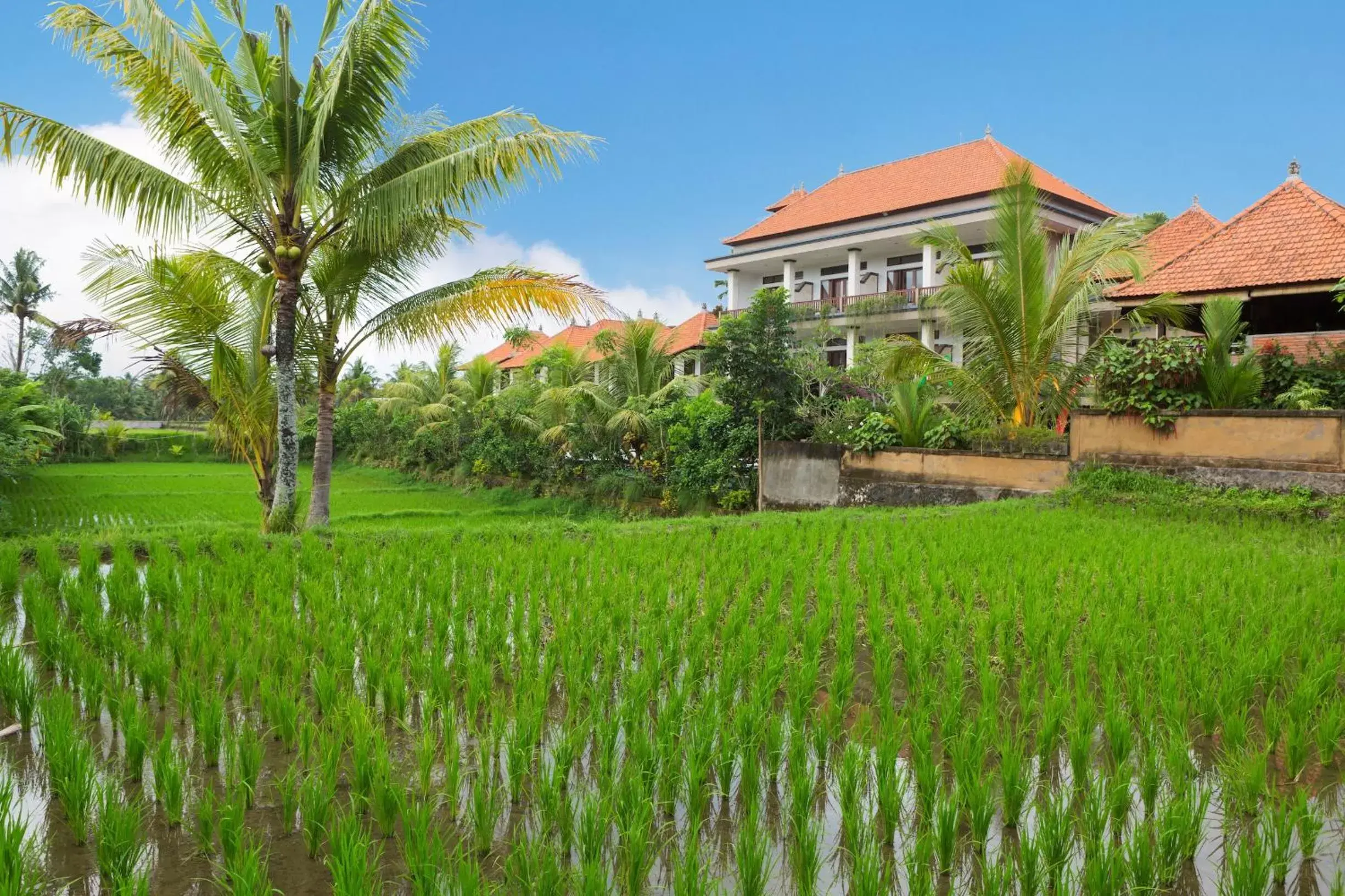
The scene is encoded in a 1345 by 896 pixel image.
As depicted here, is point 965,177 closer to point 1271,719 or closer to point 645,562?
point 645,562

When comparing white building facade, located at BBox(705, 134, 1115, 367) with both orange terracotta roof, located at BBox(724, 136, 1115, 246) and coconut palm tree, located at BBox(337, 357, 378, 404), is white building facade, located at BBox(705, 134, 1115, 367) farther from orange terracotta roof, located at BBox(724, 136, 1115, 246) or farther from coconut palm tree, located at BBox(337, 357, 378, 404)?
coconut palm tree, located at BBox(337, 357, 378, 404)

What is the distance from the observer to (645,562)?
6160 mm

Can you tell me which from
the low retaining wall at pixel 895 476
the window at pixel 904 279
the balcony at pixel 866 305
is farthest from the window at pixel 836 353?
the low retaining wall at pixel 895 476

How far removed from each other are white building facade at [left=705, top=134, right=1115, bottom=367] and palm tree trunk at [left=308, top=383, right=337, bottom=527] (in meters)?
13.0

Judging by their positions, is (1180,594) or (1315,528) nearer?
(1180,594)

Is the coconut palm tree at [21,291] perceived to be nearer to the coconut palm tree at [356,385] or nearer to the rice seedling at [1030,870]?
the coconut palm tree at [356,385]

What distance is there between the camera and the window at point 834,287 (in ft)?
83.1

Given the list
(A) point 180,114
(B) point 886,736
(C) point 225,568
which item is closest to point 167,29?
(A) point 180,114

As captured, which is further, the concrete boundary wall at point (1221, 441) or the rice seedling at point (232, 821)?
the concrete boundary wall at point (1221, 441)

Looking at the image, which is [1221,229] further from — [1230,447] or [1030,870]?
[1030,870]

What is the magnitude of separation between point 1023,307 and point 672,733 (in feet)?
29.9

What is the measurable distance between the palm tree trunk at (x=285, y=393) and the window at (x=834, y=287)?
61.6 feet

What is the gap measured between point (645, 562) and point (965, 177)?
19637 millimetres

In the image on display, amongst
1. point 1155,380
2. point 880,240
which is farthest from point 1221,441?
point 880,240
